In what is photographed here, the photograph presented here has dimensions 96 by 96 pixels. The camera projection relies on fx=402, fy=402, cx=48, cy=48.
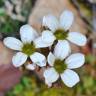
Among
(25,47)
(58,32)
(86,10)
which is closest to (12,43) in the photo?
(25,47)

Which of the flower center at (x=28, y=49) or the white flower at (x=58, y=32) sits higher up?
the white flower at (x=58, y=32)

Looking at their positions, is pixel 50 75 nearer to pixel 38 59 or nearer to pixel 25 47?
pixel 38 59

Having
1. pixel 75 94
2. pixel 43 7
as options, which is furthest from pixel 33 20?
pixel 75 94

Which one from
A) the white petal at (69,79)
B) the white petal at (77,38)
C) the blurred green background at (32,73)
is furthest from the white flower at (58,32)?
the blurred green background at (32,73)

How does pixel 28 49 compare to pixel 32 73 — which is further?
pixel 32 73

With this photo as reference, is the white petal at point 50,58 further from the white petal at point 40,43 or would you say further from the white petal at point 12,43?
the white petal at point 12,43

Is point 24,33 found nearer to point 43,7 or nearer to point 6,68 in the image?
point 6,68
